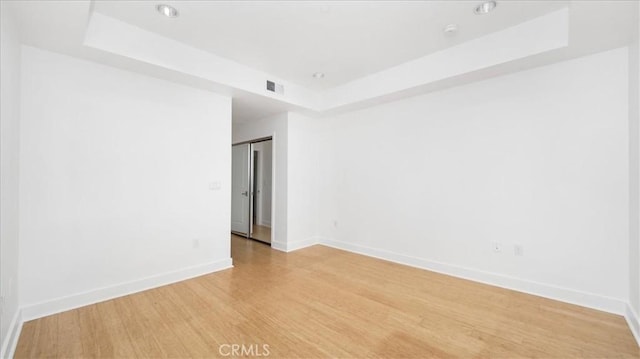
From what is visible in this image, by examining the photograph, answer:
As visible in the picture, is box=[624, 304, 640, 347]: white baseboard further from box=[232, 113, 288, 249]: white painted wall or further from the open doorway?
the open doorway

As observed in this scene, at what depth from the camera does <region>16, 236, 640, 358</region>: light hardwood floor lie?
2.05m

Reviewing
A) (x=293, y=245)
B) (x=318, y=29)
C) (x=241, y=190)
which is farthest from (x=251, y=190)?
(x=318, y=29)

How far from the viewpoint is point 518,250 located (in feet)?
10.2

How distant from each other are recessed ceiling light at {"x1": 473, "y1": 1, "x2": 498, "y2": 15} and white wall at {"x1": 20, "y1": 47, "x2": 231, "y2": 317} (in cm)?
315

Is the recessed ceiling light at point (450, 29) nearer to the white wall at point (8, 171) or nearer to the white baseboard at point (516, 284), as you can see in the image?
the white baseboard at point (516, 284)

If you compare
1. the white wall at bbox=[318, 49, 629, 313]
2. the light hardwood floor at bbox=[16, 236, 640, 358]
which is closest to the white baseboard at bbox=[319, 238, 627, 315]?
the white wall at bbox=[318, 49, 629, 313]

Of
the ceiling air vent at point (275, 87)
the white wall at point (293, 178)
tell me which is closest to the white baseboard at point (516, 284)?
the white wall at point (293, 178)

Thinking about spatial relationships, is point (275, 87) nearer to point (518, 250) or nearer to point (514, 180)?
point (514, 180)

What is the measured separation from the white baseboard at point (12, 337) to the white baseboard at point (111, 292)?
0.40 feet

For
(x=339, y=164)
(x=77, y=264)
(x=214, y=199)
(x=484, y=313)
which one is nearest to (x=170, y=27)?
(x=214, y=199)

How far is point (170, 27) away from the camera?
109 inches

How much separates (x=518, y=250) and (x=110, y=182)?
4.60 m

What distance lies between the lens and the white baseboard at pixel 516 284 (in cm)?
262

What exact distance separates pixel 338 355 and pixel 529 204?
8.74 ft
